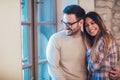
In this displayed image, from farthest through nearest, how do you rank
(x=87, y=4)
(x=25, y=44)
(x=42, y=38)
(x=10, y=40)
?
(x=87, y=4), (x=42, y=38), (x=25, y=44), (x=10, y=40)

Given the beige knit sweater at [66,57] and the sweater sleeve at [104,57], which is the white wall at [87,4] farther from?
the sweater sleeve at [104,57]

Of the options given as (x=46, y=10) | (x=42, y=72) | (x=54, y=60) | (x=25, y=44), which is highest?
(x=46, y=10)

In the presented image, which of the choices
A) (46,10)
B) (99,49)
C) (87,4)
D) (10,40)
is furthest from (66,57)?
(87,4)

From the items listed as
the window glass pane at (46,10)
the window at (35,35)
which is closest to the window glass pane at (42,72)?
the window at (35,35)

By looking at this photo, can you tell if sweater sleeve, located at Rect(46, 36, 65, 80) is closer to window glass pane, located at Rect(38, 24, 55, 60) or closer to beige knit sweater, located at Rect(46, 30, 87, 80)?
beige knit sweater, located at Rect(46, 30, 87, 80)

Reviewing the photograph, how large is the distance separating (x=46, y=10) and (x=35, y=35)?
37cm

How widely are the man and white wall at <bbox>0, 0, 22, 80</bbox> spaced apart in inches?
15.4

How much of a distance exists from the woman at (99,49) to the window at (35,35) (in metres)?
0.55

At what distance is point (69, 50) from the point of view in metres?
2.12

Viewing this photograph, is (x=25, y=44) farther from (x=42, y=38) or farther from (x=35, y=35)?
(x=42, y=38)

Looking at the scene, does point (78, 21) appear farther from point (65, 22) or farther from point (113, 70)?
point (113, 70)

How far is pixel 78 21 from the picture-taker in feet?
6.73

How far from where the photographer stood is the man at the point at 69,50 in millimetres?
2037

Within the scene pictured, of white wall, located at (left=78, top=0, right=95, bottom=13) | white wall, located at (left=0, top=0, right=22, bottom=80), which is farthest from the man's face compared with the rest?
white wall, located at (left=78, top=0, right=95, bottom=13)
